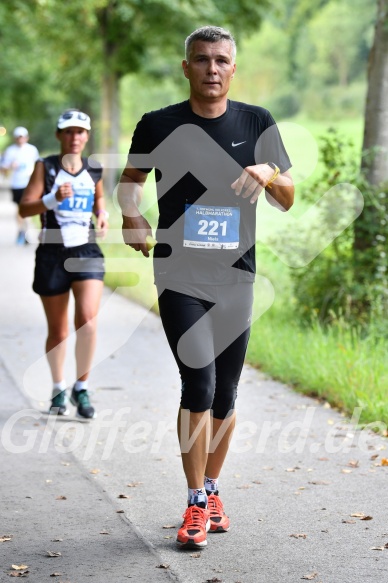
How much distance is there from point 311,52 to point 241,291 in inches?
3627

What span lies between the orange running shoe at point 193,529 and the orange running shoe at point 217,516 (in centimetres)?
14

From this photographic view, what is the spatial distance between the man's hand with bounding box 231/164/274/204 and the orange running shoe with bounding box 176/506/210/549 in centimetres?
142

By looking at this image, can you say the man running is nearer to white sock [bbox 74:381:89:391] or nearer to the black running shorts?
the black running shorts

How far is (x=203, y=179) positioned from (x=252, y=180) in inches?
9.7

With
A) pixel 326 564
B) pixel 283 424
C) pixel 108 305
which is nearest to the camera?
pixel 326 564

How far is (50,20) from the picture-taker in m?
26.4

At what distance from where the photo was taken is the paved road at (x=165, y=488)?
4.51 m

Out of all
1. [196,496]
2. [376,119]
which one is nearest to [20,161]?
[376,119]

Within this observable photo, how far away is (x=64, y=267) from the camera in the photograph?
7.48m

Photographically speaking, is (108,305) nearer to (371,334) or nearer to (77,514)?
(371,334)

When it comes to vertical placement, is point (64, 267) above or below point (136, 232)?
below

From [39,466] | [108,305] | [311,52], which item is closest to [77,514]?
[39,466]

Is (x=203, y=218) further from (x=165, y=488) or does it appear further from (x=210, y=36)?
(x=165, y=488)

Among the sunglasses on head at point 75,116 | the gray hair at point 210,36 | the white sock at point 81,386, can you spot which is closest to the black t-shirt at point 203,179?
the gray hair at point 210,36
